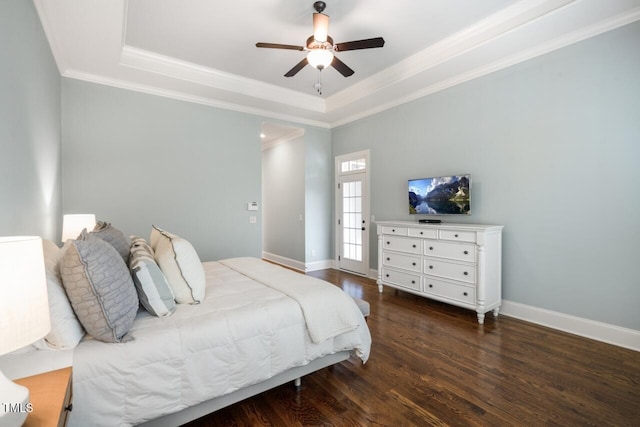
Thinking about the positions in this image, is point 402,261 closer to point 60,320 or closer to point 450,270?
point 450,270

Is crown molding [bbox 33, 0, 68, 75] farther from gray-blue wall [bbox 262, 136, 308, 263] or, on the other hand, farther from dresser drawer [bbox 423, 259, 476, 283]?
dresser drawer [bbox 423, 259, 476, 283]

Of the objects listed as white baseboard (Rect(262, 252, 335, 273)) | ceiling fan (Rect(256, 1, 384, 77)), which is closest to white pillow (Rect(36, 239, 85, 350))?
ceiling fan (Rect(256, 1, 384, 77))

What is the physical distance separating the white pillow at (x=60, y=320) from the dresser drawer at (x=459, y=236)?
3268 mm

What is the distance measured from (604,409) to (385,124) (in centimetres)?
399

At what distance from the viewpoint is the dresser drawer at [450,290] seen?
3.23 m

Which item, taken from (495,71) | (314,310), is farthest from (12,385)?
(495,71)

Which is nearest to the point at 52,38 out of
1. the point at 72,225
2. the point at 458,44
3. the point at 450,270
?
the point at 72,225

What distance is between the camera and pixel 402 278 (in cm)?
394

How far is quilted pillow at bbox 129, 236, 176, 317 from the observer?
65.6 inches

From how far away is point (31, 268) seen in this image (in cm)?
78

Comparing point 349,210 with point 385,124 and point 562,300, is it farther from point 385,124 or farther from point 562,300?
point 562,300

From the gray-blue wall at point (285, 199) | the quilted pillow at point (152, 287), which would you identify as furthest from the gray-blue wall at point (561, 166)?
the quilted pillow at point (152, 287)

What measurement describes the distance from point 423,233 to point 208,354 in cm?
283

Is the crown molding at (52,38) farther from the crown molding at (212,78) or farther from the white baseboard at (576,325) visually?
the white baseboard at (576,325)
